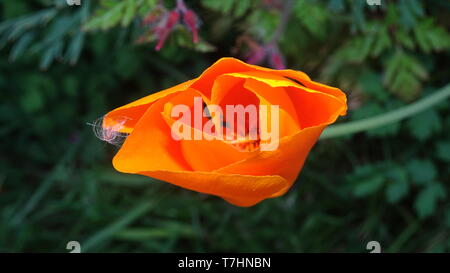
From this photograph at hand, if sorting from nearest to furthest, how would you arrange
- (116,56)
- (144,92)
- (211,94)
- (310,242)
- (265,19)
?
(211,94) < (265,19) < (310,242) < (116,56) < (144,92)

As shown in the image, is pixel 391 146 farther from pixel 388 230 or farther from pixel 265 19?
pixel 265 19

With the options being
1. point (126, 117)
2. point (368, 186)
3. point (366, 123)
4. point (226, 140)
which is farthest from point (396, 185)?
point (126, 117)

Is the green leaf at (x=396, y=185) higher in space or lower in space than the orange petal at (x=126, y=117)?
higher

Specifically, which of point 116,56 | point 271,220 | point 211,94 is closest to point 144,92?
point 116,56

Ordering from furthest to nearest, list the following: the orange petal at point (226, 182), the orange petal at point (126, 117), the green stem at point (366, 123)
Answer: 1. the green stem at point (366, 123)
2. the orange petal at point (126, 117)
3. the orange petal at point (226, 182)

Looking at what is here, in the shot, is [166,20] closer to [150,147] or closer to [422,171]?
[150,147]

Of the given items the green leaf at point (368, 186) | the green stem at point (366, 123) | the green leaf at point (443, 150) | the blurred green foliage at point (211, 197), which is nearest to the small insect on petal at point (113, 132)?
the green stem at point (366, 123)

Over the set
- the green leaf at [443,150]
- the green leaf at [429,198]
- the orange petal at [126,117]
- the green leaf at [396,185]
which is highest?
the green leaf at [443,150]

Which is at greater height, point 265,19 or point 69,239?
point 265,19

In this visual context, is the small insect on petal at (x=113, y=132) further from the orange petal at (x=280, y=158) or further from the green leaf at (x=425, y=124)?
the green leaf at (x=425, y=124)
